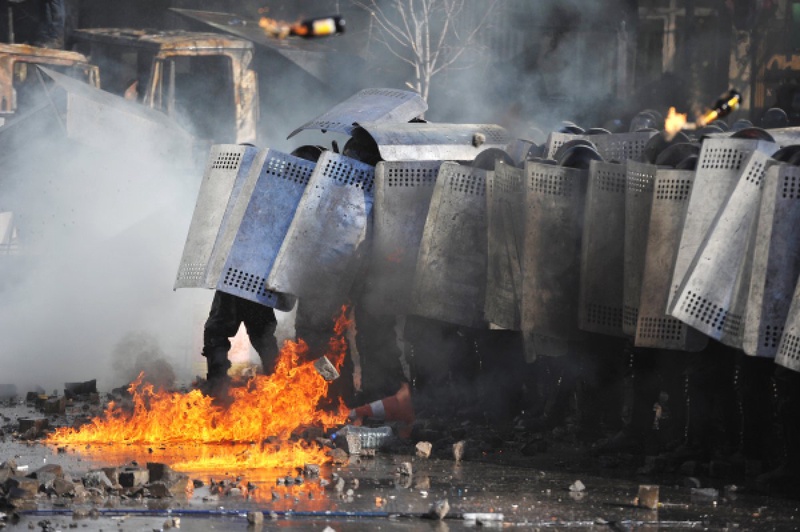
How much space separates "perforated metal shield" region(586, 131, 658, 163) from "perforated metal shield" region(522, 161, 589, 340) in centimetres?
153

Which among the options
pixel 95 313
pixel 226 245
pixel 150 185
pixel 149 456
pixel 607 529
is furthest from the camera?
pixel 150 185

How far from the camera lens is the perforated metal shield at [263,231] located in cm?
1377

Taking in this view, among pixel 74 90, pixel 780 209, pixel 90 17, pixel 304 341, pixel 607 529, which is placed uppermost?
pixel 90 17

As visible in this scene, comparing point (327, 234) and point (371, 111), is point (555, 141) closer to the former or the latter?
point (371, 111)

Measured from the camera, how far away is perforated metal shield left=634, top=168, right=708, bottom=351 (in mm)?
11633

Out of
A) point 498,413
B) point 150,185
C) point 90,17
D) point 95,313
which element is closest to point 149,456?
point 498,413

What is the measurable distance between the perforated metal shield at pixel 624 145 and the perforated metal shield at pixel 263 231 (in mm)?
2588

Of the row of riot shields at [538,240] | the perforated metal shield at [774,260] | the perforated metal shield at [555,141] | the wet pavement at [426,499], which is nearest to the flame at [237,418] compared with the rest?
the wet pavement at [426,499]

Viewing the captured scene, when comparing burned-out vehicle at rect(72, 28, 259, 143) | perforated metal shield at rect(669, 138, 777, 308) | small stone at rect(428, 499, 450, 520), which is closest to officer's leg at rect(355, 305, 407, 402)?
perforated metal shield at rect(669, 138, 777, 308)

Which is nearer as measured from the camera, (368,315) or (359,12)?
(368,315)

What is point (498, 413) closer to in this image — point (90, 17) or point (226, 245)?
point (226, 245)

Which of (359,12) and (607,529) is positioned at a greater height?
(359,12)

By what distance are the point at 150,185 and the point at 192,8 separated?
7714mm

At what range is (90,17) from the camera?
2942 cm
